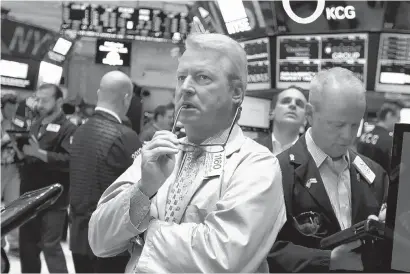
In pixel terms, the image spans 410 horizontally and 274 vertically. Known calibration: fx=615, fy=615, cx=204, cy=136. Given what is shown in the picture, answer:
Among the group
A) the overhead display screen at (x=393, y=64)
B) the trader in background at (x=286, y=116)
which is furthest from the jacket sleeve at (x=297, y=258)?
the overhead display screen at (x=393, y=64)

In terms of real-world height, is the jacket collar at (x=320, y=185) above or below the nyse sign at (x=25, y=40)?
below

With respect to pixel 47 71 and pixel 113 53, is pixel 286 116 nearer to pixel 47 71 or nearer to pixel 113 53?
pixel 47 71

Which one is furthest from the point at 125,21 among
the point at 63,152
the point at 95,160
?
the point at 95,160

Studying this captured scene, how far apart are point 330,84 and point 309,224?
504mm

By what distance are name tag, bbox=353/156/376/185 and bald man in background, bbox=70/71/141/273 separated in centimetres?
191

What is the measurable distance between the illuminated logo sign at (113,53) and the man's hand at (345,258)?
10.4 m

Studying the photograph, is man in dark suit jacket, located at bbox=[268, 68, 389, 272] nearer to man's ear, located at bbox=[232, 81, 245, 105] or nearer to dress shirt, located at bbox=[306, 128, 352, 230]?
dress shirt, located at bbox=[306, 128, 352, 230]

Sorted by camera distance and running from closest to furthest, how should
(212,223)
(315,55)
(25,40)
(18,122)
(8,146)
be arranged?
1. (212,223)
2. (8,146)
3. (18,122)
4. (315,55)
5. (25,40)

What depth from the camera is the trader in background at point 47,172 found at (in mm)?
5016

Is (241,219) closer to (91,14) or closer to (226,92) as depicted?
(226,92)

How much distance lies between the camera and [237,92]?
183 centimetres

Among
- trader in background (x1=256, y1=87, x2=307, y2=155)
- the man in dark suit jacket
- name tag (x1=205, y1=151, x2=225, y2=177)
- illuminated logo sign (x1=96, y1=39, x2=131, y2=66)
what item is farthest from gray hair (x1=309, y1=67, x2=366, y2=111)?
illuminated logo sign (x1=96, y1=39, x2=131, y2=66)

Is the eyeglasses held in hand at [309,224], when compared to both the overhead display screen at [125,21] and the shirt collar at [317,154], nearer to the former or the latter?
the shirt collar at [317,154]

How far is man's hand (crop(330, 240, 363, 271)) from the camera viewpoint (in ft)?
6.57
